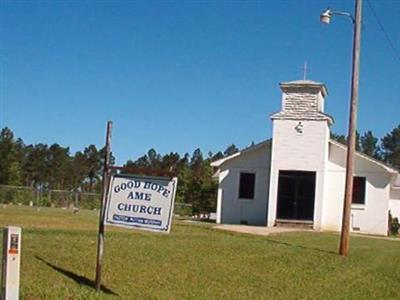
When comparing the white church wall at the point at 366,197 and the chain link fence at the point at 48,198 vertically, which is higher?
the white church wall at the point at 366,197

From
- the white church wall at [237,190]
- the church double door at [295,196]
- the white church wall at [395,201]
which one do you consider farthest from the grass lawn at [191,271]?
the white church wall at [395,201]

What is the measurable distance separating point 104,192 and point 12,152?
7514 cm

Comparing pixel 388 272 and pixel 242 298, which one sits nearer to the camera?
pixel 242 298

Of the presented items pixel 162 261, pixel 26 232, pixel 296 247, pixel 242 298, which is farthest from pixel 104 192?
pixel 296 247

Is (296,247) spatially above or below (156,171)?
below

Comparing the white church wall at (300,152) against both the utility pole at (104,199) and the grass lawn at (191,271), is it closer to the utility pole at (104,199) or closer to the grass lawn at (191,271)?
the grass lawn at (191,271)

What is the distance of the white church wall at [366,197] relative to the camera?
123 feet

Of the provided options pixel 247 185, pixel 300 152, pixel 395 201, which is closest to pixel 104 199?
pixel 300 152

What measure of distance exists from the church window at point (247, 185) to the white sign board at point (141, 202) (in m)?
29.0

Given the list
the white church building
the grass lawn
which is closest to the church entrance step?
the white church building

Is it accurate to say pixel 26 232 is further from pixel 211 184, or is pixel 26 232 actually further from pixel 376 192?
pixel 211 184

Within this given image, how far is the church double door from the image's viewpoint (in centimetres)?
3681

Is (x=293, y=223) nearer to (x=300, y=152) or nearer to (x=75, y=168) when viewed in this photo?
(x=300, y=152)

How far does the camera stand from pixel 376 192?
37.8 metres
